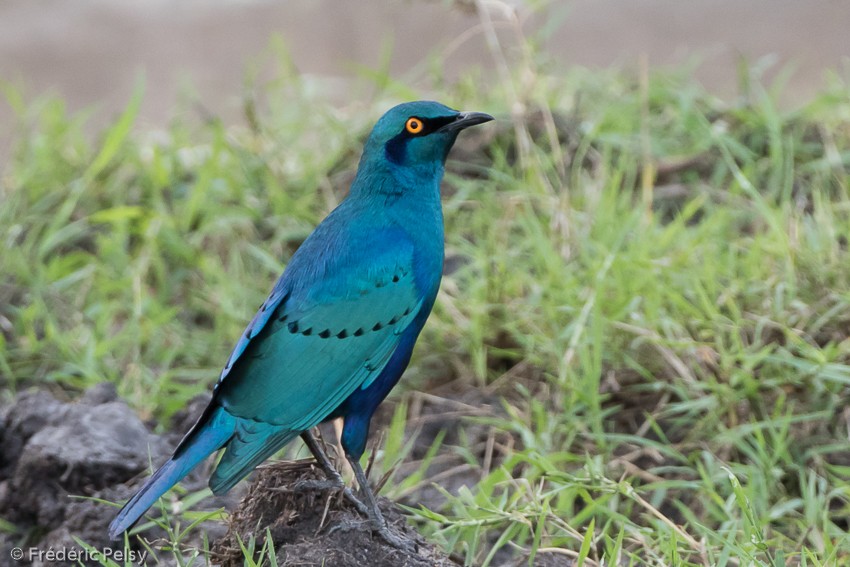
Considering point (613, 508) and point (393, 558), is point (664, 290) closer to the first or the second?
point (613, 508)

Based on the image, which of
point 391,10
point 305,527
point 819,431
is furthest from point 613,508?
point 391,10

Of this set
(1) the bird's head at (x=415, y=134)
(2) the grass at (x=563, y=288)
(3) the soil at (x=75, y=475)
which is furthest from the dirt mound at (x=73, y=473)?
(1) the bird's head at (x=415, y=134)

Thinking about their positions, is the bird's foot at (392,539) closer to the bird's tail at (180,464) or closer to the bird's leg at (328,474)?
the bird's leg at (328,474)

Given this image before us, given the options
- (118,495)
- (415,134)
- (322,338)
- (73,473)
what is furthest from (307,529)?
(415,134)

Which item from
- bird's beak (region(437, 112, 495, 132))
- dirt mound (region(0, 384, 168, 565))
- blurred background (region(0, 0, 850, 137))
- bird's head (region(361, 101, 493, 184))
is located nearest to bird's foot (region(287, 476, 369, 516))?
dirt mound (region(0, 384, 168, 565))

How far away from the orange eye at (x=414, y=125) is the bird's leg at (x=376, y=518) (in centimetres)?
86

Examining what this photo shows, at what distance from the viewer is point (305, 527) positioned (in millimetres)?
2709

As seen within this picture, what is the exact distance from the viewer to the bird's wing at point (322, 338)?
2.78 m

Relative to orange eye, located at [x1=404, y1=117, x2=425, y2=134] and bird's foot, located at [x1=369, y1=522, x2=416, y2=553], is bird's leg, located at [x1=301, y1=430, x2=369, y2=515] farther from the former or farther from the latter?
orange eye, located at [x1=404, y1=117, x2=425, y2=134]

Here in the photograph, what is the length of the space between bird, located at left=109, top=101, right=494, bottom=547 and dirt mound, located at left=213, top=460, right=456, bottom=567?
0.16 feet

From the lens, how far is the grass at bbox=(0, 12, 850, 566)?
3.34 meters

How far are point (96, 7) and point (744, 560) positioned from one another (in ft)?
22.5

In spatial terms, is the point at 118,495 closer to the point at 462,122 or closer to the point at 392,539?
the point at 392,539

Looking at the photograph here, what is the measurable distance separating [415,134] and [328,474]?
90cm
